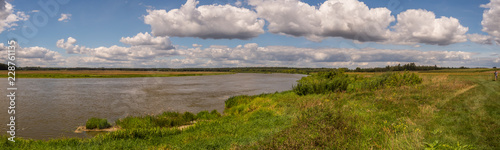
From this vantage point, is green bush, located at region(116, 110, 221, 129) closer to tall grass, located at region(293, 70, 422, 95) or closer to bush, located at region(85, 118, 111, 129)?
bush, located at region(85, 118, 111, 129)

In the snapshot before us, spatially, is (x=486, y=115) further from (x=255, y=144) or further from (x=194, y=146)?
(x=194, y=146)

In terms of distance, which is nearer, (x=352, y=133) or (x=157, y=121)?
(x=352, y=133)

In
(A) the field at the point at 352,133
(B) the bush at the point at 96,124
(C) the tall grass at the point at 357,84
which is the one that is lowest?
(B) the bush at the point at 96,124

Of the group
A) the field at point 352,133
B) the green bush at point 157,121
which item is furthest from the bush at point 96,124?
the field at point 352,133

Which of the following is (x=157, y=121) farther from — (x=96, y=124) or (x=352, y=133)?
(x=352, y=133)

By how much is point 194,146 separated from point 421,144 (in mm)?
6619

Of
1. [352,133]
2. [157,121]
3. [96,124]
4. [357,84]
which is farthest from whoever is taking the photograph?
[357,84]

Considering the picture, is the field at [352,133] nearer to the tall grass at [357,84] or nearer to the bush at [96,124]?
the bush at [96,124]

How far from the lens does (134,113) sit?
67.2 ft

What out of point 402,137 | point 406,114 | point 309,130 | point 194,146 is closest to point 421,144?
point 402,137

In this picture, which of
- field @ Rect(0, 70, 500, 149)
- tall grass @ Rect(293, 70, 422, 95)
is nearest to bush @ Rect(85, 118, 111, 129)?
field @ Rect(0, 70, 500, 149)

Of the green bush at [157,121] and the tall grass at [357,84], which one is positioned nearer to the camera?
the green bush at [157,121]

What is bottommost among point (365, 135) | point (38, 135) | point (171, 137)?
point (38, 135)

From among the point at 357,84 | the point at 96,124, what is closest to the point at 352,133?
the point at 96,124
